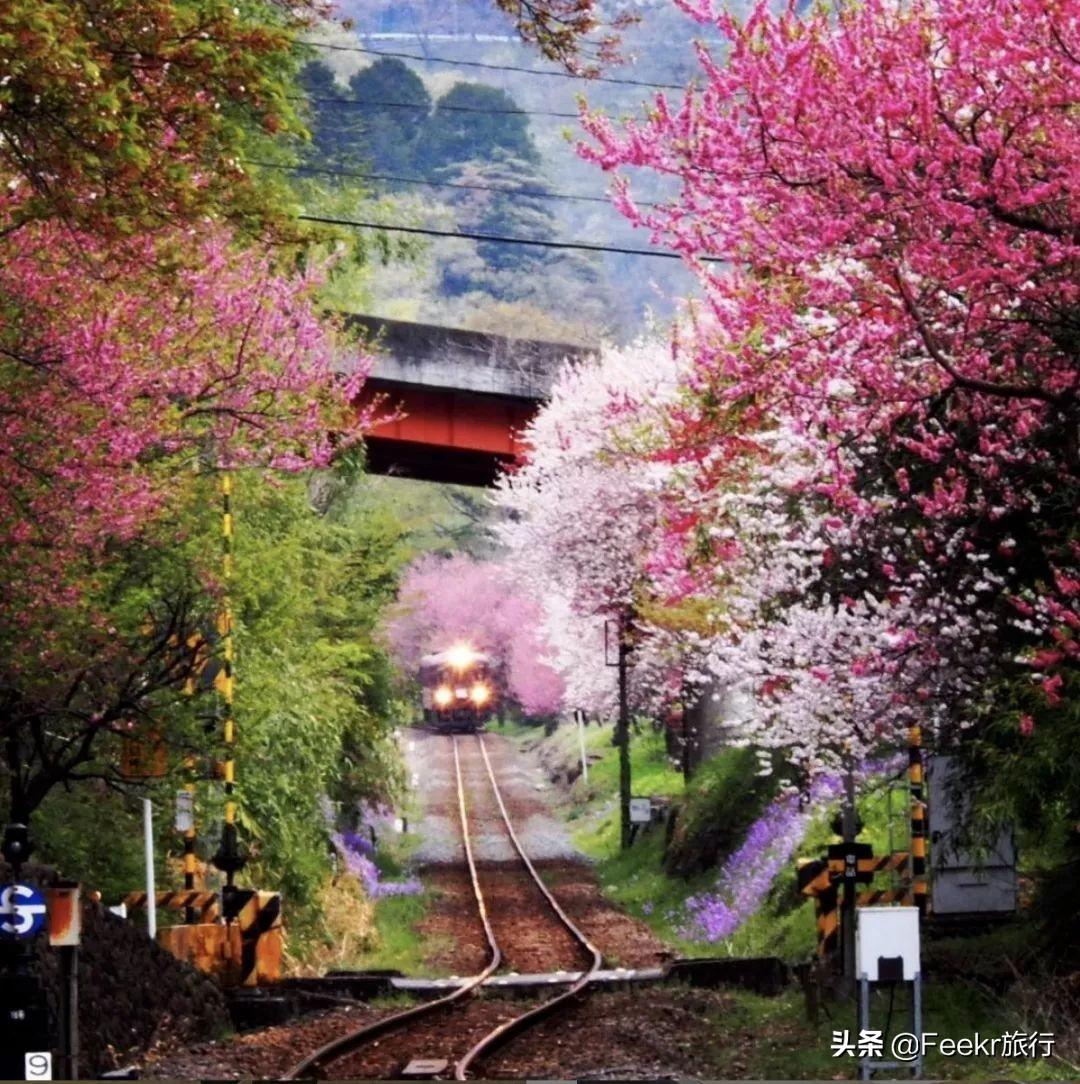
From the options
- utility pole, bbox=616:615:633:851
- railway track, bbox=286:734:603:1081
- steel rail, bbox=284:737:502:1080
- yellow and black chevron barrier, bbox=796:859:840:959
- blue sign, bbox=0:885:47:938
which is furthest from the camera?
utility pole, bbox=616:615:633:851

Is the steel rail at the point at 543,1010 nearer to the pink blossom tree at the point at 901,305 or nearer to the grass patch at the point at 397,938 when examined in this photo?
the grass patch at the point at 397,938

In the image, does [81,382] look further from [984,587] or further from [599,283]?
[599,283]

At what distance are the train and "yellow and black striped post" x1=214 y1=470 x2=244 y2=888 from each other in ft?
222

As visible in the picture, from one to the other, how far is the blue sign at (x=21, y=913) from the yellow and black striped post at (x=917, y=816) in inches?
363

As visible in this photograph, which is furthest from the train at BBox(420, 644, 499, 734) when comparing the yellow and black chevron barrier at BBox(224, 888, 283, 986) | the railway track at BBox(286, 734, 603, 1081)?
the yellow and black chevron barrier at BBox(224, 888, 283, 986)

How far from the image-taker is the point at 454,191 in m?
110

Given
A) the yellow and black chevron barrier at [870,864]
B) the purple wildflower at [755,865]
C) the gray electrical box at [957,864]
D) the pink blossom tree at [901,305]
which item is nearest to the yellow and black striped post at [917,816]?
the yellow and black chevron barrier at [870,864]

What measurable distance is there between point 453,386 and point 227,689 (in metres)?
19.0

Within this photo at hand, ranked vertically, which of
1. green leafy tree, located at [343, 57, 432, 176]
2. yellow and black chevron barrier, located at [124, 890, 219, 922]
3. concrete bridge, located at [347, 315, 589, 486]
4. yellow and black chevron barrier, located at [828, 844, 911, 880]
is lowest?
yellow and black chevron barrier, located at [124, 890, 219, 922]

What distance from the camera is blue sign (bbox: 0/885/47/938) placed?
12.5 metres

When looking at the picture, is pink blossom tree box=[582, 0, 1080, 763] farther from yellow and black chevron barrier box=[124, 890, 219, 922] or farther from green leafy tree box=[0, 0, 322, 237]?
yellow and black chevron barrier box=[124, 890, 219, 922]

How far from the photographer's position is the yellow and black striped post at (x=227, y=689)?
77.5ft
